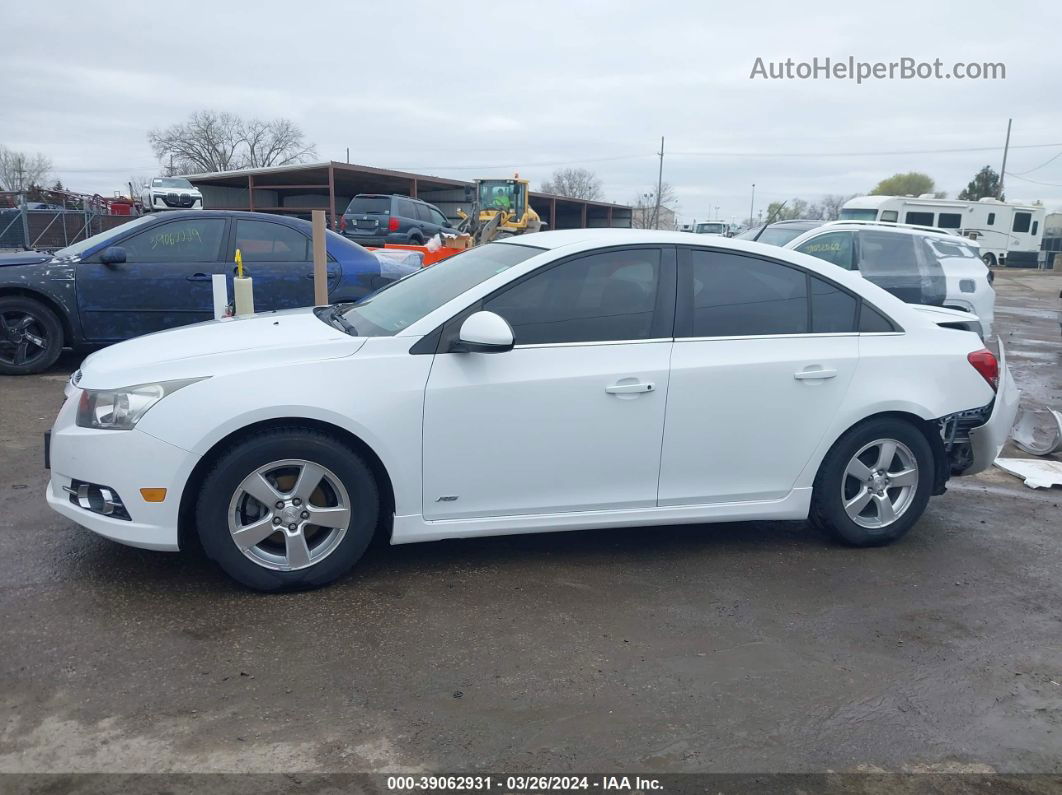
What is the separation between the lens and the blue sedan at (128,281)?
8141mm

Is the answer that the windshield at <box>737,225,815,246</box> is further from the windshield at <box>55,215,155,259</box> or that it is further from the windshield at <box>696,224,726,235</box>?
the windshield at <box>696,224,726,235</box>

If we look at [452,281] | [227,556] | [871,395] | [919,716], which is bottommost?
[919,716]

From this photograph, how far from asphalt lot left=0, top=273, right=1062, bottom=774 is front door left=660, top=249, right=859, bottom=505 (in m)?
0.48

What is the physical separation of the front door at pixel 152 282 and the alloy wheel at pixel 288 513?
16.9 feet

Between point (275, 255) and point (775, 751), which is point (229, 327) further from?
point (275, 255)

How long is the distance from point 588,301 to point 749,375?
88 centimetres

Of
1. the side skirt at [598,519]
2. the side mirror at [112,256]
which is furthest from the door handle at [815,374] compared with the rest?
the side mirror at [112,256]

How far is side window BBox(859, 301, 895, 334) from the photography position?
15.3ft

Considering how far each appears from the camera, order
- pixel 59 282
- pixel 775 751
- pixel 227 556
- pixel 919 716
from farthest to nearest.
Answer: pixel 59 282 → pixel 227 556 → pixel 919 716 → pixel 775 751

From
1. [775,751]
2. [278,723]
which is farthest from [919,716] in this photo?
[278,723]

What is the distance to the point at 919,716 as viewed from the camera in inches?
124

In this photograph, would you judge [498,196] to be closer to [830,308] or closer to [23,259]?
[23,259]

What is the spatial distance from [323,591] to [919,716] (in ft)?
8.02

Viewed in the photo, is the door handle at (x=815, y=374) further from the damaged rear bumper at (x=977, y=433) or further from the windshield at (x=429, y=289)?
the windshield at (x=429, y=289)
